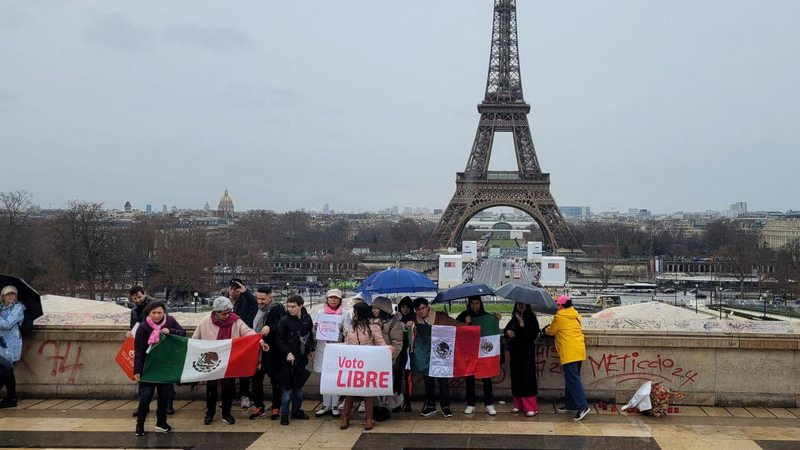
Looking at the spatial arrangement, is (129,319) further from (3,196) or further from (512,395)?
(3,196)

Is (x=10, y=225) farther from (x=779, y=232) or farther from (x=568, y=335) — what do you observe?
(x=779, y=232)

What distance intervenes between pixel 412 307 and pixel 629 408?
9.48ft

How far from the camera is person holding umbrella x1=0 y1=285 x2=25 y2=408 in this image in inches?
357

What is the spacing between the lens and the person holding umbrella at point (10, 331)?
9.07 metres

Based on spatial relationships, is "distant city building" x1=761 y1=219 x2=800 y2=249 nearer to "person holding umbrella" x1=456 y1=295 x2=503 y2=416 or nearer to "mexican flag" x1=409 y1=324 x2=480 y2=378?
"person holding umbrella" x1=456 y1=295 x2=503 y2=416

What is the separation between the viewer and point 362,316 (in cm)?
848

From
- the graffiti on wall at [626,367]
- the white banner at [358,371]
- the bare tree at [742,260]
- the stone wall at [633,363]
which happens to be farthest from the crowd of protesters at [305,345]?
the bare tree at [742,260]

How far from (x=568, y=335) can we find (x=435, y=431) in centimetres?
199

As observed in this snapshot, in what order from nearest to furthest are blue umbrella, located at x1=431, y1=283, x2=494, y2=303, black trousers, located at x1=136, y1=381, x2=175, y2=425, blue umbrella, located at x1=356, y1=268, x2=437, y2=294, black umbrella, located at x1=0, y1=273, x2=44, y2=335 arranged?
black trousers, located at x1=136, y1=381, x2=175, y2=425
blue umbrella, located at x1=431, y1=283, x2=494, y2=303
blue umbrella, located at x1=356, y1=268, x2=437, y2=294
black umbrella, located at x1=0, y1=273, x2=44, y2=335

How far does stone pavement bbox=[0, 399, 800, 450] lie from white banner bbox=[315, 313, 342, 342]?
1.01 m

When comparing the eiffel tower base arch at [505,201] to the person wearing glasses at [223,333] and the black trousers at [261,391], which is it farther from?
the person wearing glasses at [223,333]

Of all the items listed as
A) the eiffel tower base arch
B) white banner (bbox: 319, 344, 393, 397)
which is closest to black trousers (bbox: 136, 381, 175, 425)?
white banner (bbox: 319, 344, 393, 397)

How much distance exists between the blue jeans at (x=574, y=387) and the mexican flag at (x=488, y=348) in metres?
0.84

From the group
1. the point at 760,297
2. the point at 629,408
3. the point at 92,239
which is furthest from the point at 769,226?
the point at 629,408
